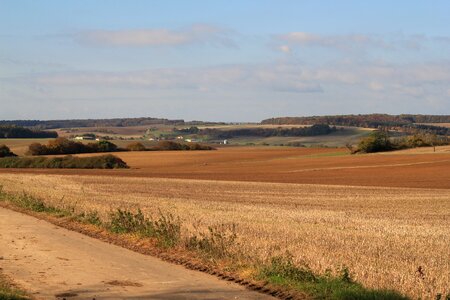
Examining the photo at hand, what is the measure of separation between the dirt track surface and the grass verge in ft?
→ 1.62

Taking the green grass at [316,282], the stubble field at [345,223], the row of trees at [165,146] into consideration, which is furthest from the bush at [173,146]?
the green grass at [316,282]

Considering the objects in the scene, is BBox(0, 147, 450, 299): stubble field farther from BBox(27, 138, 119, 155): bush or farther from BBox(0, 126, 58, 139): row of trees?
BBox(0, 126, 58, 139): row of trees

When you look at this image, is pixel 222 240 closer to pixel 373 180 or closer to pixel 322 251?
pixel 322 251

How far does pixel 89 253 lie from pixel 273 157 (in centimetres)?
9368

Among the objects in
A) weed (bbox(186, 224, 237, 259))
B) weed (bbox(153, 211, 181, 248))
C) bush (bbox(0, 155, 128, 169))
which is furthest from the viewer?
bush (bbox(0, 155, 128, 169))

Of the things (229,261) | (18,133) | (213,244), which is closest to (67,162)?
(213,244)

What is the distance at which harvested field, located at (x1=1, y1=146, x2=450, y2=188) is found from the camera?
198 feet

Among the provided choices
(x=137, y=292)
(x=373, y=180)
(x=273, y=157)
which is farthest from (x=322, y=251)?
(x=273, y=157)

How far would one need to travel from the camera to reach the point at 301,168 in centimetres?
8131

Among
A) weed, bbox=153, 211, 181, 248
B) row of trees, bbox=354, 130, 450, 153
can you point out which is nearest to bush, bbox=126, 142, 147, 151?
row of trees, bbox=354, 130, 450, 153

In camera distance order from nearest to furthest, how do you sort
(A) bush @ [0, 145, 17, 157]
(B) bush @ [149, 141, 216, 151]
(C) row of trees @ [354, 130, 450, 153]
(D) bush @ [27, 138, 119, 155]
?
(A) bush @ [0, 145, 17, 157], (C) row of trees @ [354, 130, 450, 153], (D) bush @ [27, 138, 119, 155], (B) bush @ [149, 141, 216, 151]

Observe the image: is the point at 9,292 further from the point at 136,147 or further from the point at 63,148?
the point at 136,147

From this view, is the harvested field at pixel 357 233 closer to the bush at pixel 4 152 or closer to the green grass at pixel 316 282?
the green grass at pixel 316 282

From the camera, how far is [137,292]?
11680 mm
